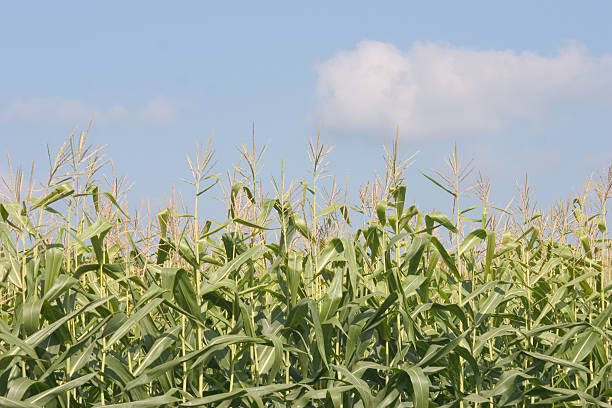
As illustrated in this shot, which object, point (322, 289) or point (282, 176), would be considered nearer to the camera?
point (282, 176)

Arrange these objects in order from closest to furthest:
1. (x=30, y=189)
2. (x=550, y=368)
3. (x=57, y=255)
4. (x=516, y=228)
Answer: (x=57, y=255)
(x=30, y=189)
(x=550, y=368)
(x=516, y=228)

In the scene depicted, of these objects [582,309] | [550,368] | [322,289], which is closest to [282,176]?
[322,289]

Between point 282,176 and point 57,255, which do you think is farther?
point 282,176

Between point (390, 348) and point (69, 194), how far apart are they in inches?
101

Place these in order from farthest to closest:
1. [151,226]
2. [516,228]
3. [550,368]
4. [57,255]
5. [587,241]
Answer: [516,228]
[587,241]
[550,368]
[151,226]
[57,255]

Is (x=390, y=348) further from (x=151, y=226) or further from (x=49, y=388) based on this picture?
(x=49, y=388)

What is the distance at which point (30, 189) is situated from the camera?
468cm

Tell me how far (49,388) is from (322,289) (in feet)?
7.77

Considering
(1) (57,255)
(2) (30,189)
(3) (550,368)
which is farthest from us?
(3) (550,368)

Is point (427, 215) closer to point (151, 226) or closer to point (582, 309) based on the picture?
point (151, 226)

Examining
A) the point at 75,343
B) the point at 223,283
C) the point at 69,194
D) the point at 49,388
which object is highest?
the point at 69,194

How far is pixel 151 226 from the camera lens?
5.00m

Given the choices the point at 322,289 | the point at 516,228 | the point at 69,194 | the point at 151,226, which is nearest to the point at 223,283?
the point at 151,226

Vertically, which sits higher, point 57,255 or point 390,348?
point 57,255
